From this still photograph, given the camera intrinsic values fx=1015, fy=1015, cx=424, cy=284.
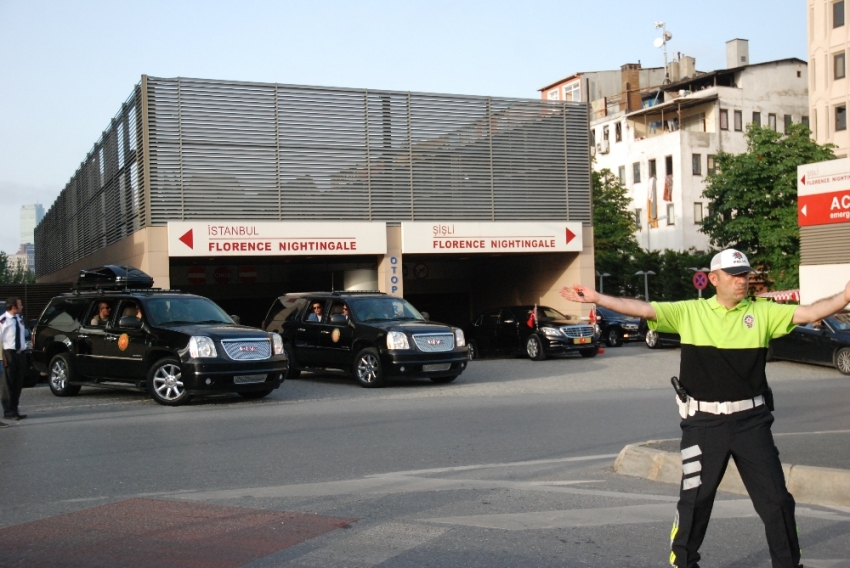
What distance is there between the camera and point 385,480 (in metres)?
8.62

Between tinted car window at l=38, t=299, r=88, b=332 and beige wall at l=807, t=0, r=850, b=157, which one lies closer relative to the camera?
tinted car window at l=38, t=299, r=88, b=332

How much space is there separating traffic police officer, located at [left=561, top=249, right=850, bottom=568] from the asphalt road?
0.80 m

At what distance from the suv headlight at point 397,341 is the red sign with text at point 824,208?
19761 millimetres

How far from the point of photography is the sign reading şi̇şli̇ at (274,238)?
27656mm

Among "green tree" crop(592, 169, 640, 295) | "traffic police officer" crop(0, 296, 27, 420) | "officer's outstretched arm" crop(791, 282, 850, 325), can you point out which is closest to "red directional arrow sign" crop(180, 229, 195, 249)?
"traffic police officer" crop(0, 296, 27, 420)

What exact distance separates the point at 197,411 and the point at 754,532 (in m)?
10.2

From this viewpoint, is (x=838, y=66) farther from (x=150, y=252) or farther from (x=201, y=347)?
(x=201, y=347)

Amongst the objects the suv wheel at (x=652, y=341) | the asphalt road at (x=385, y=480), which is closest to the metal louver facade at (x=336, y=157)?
the suv wheel at (x=652, y=341)

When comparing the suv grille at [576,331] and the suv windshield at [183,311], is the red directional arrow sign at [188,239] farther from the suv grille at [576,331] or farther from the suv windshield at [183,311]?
the suv windshield at [183,311]

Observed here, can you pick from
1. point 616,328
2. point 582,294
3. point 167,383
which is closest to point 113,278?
point 167,383

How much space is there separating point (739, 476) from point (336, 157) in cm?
2337

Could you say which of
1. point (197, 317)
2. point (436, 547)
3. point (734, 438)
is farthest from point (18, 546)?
point (197, 317)

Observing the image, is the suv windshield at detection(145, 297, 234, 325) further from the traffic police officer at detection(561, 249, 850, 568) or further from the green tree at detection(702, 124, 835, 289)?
the green tree at detection(702, 124, 835, 289)

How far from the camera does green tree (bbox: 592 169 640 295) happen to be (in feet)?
193
